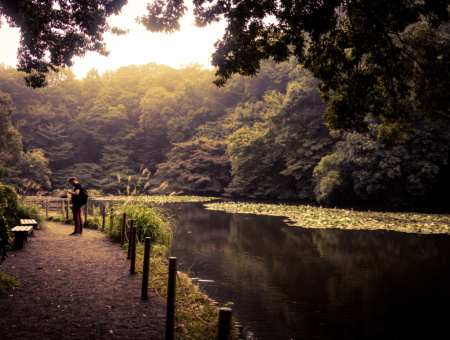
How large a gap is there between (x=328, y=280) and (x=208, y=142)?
37.2 metres

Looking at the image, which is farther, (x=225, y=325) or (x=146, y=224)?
(x=146, y=224)

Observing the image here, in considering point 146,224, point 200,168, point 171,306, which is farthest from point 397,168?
point 200,168

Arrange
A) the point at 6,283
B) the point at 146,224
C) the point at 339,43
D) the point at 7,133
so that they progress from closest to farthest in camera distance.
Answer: the point at 6,283 < the point at 339,43 < the point at 146,224 < the point at 7,133

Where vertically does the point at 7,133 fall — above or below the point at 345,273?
above

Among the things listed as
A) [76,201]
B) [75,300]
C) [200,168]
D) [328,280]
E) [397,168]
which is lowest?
[328,280]

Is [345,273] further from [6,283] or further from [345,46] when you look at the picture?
[6,283]

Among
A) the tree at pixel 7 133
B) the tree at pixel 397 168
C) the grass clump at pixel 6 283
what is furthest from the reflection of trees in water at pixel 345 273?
the tree at pixel 7 133

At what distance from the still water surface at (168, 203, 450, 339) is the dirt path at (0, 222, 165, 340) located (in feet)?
5.85

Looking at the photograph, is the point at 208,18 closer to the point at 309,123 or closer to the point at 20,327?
the point at 20,327

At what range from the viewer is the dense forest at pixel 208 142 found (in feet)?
77.0

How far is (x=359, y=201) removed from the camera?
1125 inches

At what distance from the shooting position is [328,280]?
7.77 metres

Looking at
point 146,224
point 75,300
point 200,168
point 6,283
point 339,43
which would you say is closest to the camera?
point 75,300

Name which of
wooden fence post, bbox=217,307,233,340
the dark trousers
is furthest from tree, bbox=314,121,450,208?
wooden fence post, bbox=217,307,233,340
